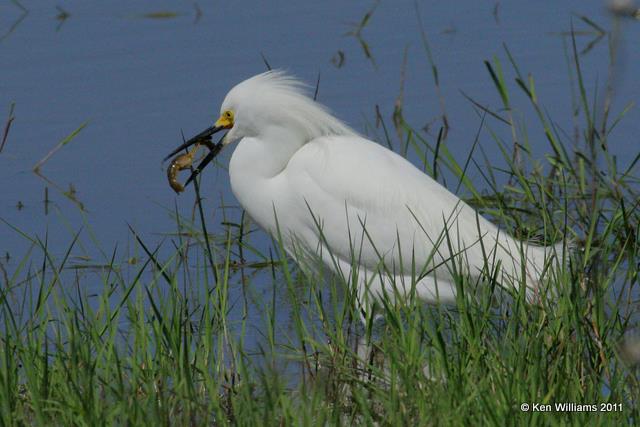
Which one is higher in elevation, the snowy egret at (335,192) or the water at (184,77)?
the water at (184,77)

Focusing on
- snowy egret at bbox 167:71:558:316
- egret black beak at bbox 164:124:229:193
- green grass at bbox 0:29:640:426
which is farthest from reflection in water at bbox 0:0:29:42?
green grass at bbox 0:29:640:426

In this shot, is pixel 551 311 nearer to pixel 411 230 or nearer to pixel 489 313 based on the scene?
pixel 489 313

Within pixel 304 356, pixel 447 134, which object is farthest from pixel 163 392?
pixel 447 134

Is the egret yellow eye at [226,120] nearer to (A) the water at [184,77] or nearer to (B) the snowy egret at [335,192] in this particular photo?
(B) the snowy egret at [335,192]

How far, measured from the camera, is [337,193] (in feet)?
15.8

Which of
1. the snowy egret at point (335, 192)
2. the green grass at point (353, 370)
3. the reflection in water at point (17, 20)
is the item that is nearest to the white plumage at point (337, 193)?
the snowy egret at point (335, 192)

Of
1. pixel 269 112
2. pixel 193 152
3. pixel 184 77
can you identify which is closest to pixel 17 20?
pixel 184 77

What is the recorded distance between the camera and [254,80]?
4938mm

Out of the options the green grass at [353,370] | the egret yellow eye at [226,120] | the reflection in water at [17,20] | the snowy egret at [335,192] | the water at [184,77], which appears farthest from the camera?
the reflection in water at [17,20]

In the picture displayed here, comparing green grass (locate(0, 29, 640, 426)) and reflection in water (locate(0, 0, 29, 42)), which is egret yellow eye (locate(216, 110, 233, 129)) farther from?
reflection in water (locate(0, 0, 29, 42))

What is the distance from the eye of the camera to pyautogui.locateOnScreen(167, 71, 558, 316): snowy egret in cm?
476

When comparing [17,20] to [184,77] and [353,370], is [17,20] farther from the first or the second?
[353,370]

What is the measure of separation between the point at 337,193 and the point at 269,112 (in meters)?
0.40

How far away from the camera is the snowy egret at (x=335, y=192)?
4.76 metres
